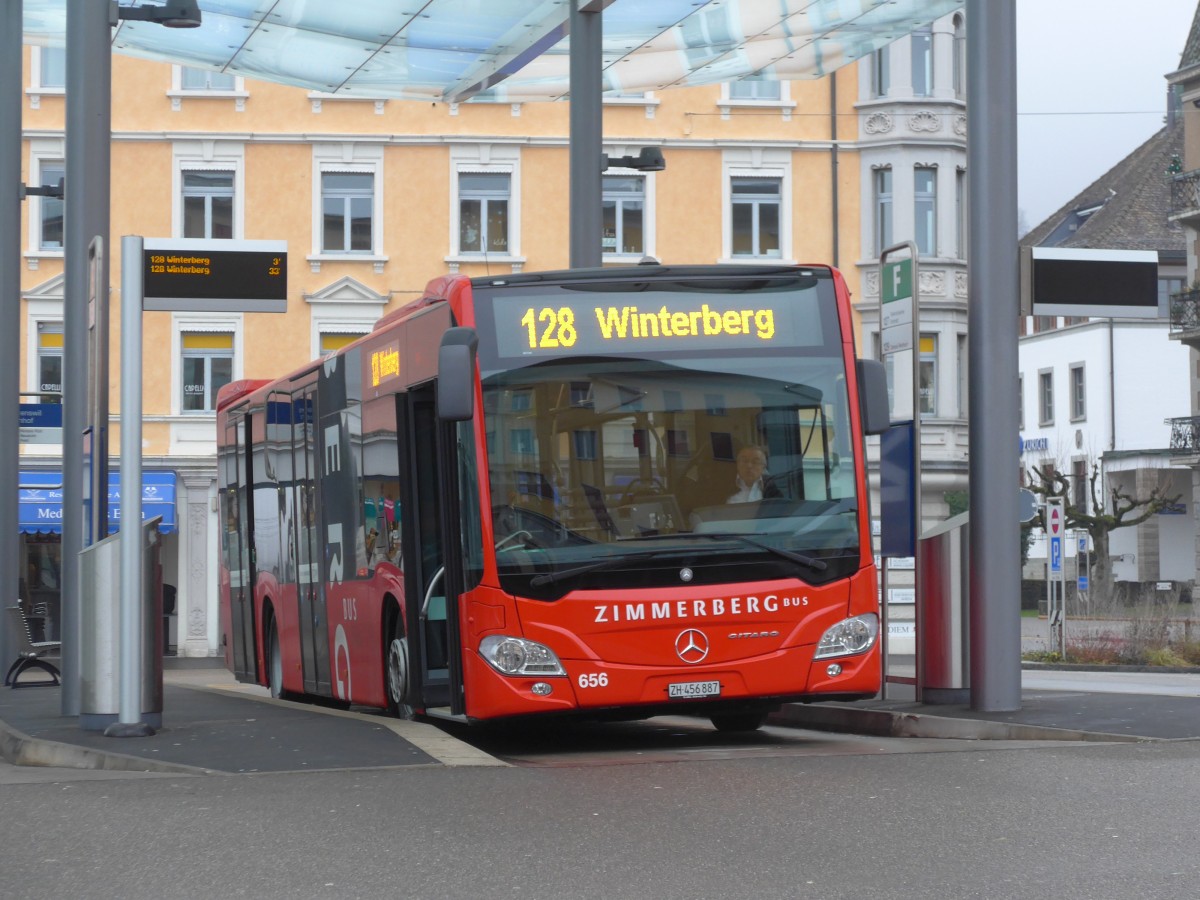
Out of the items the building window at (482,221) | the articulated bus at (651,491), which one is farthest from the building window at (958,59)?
the articulated bus at (651,491)

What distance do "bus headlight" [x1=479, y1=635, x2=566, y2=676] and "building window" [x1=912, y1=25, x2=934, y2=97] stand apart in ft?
116

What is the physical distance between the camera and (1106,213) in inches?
3118

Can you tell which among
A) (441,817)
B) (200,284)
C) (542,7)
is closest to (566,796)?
(441,817)

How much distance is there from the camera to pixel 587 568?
12.2 m

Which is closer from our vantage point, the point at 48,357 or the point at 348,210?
the point at 48,357

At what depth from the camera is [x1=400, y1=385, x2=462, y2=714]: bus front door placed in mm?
13633

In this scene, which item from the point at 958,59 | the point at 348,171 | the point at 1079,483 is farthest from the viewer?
the point at 1079,483

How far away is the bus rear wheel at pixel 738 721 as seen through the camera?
1443 cm

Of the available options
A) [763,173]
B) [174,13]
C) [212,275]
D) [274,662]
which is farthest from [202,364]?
[212,275]

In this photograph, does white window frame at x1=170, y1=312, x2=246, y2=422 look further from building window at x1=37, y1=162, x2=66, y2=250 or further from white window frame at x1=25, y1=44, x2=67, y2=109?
white window frame at x1=25, y1=44, x2=67, y2=109

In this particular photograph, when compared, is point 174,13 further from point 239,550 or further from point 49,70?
point 49,70

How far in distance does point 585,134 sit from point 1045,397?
6560 centimetres

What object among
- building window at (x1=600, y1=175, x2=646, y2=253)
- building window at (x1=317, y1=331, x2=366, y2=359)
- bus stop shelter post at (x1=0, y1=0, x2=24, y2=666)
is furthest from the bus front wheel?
building window at (x1=600, y1=175, x2=646, y2=253)

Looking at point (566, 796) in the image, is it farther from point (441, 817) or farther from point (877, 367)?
point (877, 367)
